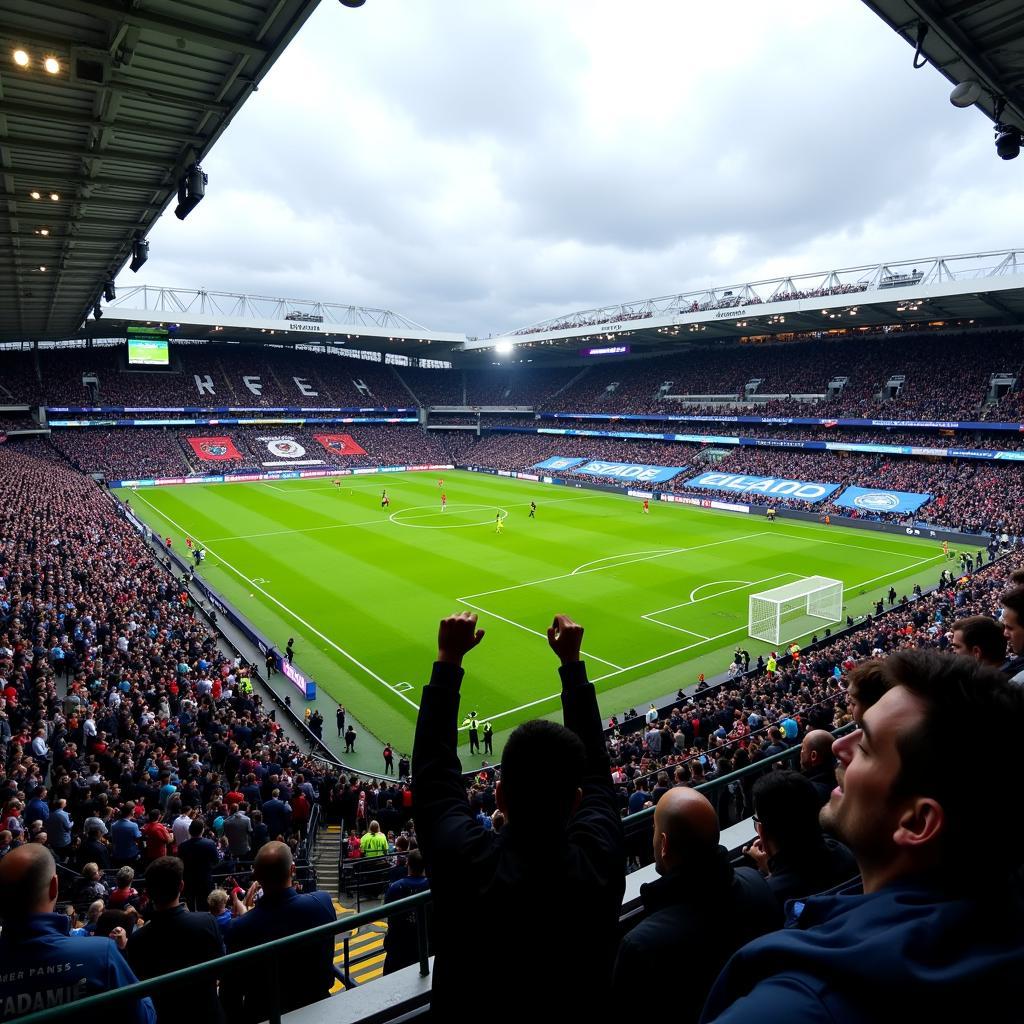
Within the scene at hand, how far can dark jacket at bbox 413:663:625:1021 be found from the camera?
212 cm

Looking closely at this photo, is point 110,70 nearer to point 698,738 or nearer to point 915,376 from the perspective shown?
point 698,738

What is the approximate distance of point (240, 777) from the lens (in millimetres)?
14156

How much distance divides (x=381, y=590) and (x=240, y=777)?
1840 cm

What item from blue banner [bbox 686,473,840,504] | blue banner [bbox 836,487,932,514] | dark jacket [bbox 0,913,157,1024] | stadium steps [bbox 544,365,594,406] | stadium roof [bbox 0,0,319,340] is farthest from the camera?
stadium steps [bbox 544,365,594,406]

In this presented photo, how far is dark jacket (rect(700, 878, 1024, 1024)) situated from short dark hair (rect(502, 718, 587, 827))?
3.12 feet

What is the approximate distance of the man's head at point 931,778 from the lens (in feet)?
4.52

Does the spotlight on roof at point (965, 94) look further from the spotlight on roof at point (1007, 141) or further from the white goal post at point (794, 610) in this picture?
the white goal post at point (794, 610)

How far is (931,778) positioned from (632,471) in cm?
6684

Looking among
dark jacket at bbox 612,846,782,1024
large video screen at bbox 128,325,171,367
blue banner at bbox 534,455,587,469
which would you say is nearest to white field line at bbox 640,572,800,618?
dark jacket at bbox 612,846,782,1024

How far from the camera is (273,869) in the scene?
436cm

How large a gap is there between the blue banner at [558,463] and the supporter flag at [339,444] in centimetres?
2190

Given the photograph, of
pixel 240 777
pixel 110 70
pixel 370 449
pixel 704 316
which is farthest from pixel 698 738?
pixel 370 449

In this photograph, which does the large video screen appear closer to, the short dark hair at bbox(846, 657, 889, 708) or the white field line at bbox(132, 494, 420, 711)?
the white field line at bbox(132, 494, 420, 711)

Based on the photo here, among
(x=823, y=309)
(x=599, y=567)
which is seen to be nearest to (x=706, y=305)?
(x=823, y=309)
